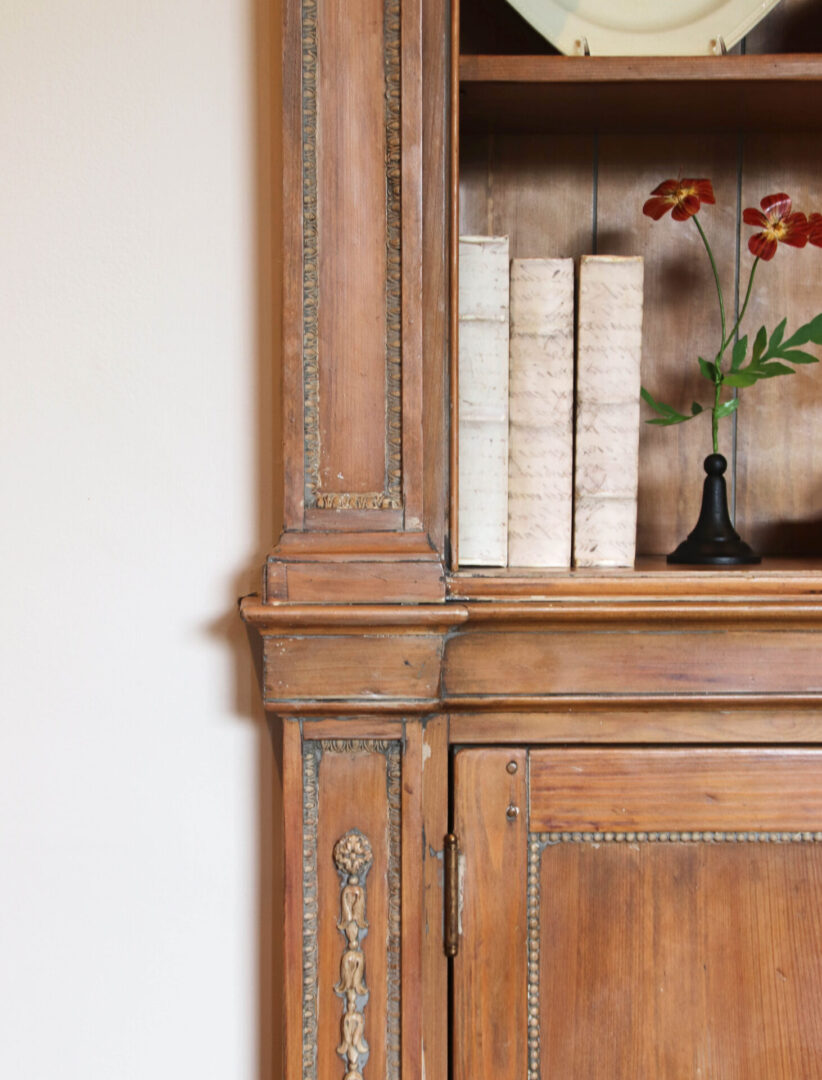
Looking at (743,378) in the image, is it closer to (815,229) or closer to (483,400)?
(815,229)

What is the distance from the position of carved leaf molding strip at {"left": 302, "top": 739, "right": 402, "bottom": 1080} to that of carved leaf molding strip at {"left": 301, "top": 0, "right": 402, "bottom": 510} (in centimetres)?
21

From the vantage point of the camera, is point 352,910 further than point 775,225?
No

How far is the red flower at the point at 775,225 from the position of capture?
2.82ft

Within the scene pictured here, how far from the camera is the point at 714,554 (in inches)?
33.9

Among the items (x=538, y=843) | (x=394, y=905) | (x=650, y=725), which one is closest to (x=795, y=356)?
(x=650, y=725)

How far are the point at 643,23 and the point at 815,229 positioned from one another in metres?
0.25

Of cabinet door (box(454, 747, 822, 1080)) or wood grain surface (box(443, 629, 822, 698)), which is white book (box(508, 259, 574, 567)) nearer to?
wood grain surface (box(443, 629, 822, 698))

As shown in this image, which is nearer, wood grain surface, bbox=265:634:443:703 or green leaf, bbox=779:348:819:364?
wood grain surface, bbox=265:634:443:703

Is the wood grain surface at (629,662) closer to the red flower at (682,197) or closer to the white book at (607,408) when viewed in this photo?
the white book at (607,408)

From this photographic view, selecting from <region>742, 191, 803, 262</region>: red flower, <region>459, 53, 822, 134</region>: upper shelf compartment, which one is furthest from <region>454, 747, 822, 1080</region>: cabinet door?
<region>459, 53, 822, 134</region>: upper shelf compartment

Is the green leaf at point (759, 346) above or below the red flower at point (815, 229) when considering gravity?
below

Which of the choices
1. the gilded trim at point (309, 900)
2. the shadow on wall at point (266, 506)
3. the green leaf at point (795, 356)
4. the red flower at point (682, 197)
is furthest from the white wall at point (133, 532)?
the green leaf at point (795, 356)

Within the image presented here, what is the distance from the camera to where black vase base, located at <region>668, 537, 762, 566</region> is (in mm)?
851

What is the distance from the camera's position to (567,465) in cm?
80
